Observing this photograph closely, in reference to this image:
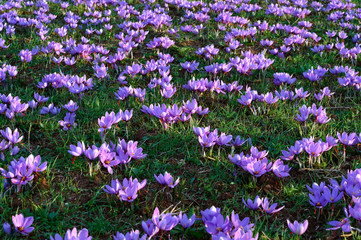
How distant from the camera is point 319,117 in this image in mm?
3277

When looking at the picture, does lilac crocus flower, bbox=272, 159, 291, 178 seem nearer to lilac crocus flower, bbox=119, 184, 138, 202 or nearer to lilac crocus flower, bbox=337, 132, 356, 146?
lilac crocus flower, bbox=337, 132, 356, 146

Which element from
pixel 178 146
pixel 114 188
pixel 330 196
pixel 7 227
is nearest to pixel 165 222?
pixel 114 188

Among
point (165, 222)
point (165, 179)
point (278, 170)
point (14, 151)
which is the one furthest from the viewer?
point (14, 151)

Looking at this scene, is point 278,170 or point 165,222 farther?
point 278,170

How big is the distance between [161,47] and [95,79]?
1.40m

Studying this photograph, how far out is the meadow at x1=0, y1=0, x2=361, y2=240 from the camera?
A: 7.55 ft

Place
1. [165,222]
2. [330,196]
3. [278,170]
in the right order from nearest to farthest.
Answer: [165,222], [330,196], [278,170]

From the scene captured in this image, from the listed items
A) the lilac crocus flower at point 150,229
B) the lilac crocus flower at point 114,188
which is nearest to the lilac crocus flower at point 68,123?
the lilac crocus flower at point 114,188

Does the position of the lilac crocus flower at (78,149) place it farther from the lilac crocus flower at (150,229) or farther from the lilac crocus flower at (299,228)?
the lilac crocus flower at (299,228)

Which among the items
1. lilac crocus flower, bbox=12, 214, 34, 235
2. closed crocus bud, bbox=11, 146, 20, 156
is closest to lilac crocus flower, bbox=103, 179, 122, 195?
lilac crocus flower, bbox=12, 214, 34, 235

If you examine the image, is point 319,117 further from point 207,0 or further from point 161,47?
point 207,0

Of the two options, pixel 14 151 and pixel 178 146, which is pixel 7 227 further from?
pixel 178 146

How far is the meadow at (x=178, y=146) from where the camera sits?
2.30 metres

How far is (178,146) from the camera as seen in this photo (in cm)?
330
